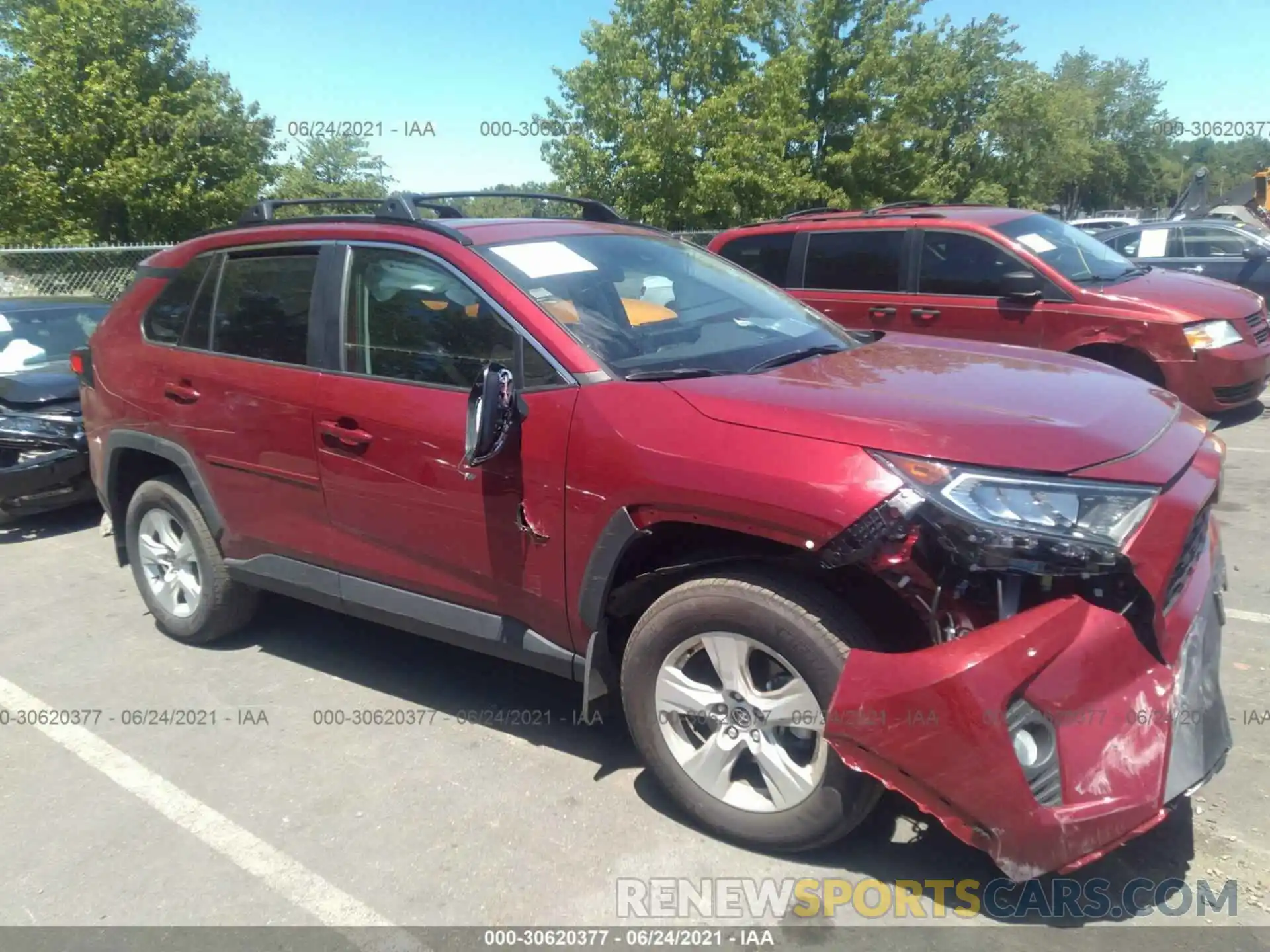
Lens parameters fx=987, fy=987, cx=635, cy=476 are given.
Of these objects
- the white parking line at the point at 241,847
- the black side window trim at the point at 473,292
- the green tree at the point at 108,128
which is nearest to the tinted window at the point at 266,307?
the black side window trim at the point at 473,292

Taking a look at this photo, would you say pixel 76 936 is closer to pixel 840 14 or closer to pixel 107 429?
pixel 107 429

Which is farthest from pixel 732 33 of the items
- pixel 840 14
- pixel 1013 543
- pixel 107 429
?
pixel 1013 543

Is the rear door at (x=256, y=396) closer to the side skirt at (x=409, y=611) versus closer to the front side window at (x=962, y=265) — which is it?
the side skirt at (x=409, y=611)

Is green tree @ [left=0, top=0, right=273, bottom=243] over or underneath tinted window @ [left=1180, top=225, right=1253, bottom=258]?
over

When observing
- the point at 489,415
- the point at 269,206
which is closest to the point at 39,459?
the point at 269,206

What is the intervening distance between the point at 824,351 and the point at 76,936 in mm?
2974

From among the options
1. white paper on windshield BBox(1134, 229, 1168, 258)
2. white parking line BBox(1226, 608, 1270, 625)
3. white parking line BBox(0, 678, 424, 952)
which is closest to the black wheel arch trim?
white parking line BBox(0, 678, 424, 952)

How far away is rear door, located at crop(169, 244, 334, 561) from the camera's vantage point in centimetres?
386

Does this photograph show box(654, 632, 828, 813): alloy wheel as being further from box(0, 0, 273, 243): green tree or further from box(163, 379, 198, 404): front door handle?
box(0, 0, 273, 243): green tree

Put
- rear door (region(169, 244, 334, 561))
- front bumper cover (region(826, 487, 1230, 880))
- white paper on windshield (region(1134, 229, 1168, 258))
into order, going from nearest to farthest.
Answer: front bumper cover (region(826, 487, 1230, 880)), rear door (region(169, 244, 334, 561)), white paper on windshield (region(1134, 229, 1168, 258))

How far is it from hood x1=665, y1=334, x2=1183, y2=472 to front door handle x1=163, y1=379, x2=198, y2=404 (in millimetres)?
2369

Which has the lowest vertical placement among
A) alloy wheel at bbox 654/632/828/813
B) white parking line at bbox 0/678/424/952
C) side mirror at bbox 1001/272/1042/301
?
white parking line at bbox 0/678/424/952

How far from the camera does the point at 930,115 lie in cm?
2803

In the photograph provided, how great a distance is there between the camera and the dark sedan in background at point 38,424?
6.44m
